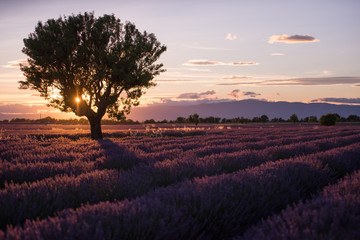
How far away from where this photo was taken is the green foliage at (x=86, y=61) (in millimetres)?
14570

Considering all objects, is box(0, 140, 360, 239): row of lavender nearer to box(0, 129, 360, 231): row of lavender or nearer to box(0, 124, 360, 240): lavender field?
box(0, 124, 360, 240): lavender field

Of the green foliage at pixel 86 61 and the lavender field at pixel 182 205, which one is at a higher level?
the green foliage at pixel 86 61

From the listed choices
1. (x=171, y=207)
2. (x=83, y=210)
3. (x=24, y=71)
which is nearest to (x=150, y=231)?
(x=171, y=207)

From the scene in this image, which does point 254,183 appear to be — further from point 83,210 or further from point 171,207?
point 83,210

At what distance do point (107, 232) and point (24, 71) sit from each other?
15721mm

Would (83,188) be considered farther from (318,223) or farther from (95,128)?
(95,128)

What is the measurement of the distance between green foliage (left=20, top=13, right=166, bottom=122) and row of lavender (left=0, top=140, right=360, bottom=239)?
12.1 meters

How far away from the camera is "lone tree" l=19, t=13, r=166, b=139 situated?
14578mm

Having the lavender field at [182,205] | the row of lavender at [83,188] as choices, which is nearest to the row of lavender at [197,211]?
the lavender field at [182,205]

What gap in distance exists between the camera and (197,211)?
2650mm

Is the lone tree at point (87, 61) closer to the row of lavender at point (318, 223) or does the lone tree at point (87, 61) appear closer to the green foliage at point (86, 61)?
the green foliage at point (86, 61)

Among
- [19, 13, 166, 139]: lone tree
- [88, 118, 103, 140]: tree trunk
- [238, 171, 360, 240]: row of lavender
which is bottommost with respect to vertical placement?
[238, 171, 360, 240]: row of lavender

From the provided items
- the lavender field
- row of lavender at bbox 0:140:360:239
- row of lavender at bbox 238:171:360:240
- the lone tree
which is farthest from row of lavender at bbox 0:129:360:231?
the lone tree

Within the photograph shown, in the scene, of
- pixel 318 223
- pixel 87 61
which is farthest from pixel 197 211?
pixel 87 61
